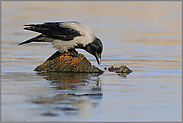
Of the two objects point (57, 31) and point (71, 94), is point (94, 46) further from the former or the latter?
point (71, 94)

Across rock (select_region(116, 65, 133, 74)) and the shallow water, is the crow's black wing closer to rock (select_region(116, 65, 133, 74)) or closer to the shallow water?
the shallow water

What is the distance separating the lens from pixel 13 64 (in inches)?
492

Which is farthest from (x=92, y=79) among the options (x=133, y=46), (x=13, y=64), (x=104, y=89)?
(x=133, y=46)

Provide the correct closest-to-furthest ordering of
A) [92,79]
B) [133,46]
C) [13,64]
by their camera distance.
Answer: [92,79] → [13,64] → [133,46]

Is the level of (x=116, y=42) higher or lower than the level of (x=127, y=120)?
higher

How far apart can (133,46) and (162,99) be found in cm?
770

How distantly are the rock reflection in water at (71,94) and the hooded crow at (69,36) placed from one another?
772mm

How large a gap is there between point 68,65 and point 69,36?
744 millimetres

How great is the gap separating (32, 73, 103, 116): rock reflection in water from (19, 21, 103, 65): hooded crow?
772 mm

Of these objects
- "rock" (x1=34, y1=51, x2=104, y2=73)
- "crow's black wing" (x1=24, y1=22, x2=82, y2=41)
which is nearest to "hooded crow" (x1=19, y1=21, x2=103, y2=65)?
"crow's black wing" (x1=24, y1=22, x2=82, y2=41)

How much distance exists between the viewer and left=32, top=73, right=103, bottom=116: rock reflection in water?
25.2 ft

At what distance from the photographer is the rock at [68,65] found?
11.5 meters

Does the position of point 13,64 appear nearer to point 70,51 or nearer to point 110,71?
point 70,51

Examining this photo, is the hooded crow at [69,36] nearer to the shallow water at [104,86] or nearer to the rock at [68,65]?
the rock at [68,65]
